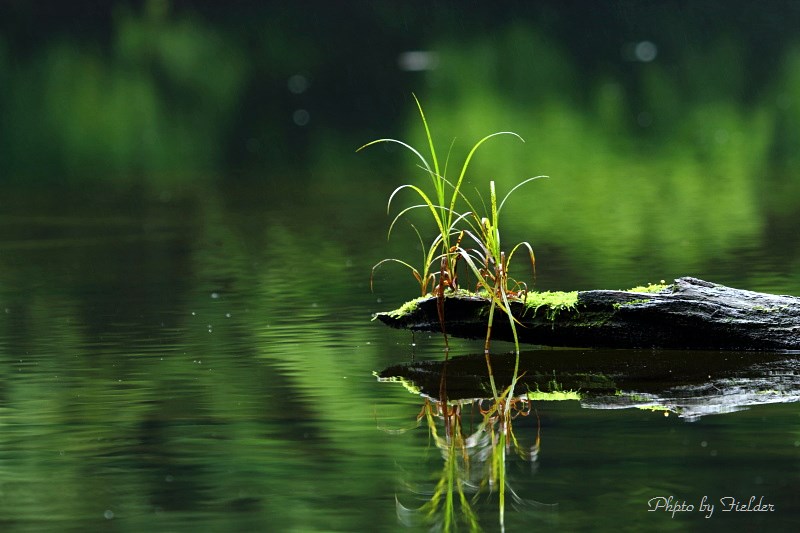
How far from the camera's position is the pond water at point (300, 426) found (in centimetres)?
577

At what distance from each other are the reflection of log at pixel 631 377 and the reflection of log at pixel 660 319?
8 centimetres

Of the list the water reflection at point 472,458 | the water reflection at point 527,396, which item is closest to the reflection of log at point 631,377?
the water reflection at point 527,396

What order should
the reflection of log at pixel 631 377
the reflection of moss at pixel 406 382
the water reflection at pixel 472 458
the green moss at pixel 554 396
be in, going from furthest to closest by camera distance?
the reflection of moss at pixel 406 382 → the green moss at pixel 554 396 → the reflection of log at pixel 631 377 → the water reflection at pixel 472 458

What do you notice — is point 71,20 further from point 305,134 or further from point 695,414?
point 695,414

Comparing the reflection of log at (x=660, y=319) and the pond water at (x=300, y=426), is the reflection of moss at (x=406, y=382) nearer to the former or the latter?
the pond water at (x=300, y=426)

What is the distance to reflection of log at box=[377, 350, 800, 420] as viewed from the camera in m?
7.45

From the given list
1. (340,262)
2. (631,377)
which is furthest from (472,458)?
(340,262)

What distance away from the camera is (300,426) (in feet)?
23.6

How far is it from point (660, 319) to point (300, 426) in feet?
7.35

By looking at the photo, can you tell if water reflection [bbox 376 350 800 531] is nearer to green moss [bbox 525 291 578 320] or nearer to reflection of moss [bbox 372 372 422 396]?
reflection of moss [bbox 372 372 422 396]

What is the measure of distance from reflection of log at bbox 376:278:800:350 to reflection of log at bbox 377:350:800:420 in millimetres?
84

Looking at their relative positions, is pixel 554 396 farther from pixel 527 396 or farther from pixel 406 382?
pixel 406 382

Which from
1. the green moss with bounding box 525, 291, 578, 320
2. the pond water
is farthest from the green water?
the green moss with bounding box 525, 291, 578, 320

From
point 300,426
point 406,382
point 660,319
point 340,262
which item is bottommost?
point 340,262
